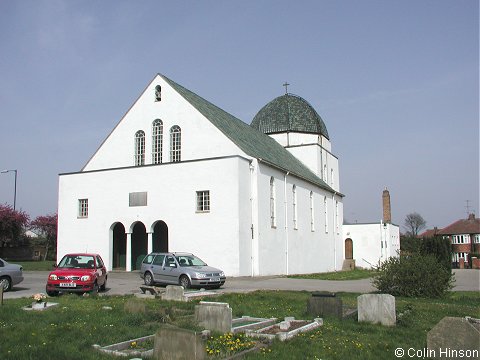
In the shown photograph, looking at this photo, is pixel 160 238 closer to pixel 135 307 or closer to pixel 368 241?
pixel 135 307

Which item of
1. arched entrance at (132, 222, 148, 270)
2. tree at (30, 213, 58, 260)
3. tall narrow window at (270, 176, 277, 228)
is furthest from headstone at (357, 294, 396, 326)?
tree at (30, 213, 58, 260)

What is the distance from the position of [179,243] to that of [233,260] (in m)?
3.81

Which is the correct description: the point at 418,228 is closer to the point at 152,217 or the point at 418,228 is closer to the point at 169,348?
the point at 152,217

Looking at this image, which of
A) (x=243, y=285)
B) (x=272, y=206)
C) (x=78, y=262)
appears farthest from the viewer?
(x=272, y=206)

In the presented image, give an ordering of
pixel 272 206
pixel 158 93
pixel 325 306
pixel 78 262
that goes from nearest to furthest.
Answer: pixel 325 306 < pixel 78 262 < pixel 272 206 < pixel 158 93

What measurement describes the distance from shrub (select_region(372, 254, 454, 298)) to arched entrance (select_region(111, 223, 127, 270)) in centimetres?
2086

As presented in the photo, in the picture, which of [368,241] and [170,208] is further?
[368,241]

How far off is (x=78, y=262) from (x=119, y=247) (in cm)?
1537

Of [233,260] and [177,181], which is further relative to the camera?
[177,181]

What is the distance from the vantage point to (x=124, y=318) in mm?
11195

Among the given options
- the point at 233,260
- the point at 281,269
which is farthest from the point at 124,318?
the point at 281,269

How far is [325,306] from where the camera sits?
12.3 m

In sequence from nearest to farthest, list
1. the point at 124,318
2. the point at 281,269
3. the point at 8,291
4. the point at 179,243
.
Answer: the point at 124,318
the point at 8,291
the point at 179,243
the point at 281,269

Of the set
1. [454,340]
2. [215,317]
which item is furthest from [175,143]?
[454,340]
